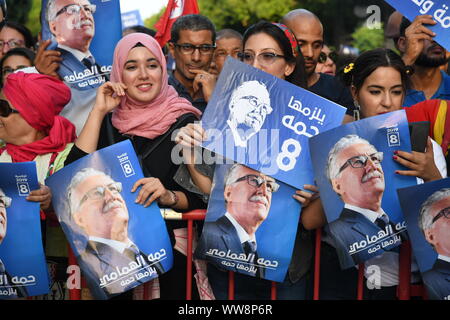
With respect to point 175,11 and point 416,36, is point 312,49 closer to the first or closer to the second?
point 416,36

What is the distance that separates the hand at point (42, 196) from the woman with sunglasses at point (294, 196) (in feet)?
2.48

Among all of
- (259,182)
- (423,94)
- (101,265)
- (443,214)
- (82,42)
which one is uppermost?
(82,42)

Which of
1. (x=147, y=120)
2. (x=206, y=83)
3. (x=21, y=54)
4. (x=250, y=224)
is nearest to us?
(x=250, y=224)

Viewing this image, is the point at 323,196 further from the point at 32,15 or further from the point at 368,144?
the point at 32,15

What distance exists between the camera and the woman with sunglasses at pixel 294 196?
377cm

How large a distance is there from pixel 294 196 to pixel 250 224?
0.89ft

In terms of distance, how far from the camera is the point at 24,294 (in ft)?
12.5

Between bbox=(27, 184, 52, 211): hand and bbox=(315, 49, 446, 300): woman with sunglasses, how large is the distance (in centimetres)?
146

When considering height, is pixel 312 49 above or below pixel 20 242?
above

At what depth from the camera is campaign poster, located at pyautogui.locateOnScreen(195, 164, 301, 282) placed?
3705 millimetres

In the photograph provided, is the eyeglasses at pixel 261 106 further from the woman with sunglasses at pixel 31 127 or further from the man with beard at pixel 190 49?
the man with beard at pixel 190 49

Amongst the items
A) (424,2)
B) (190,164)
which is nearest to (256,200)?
(190,164)

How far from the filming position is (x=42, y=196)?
380 centimetres

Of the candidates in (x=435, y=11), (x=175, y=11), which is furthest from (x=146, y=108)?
(x=175, y=11)
